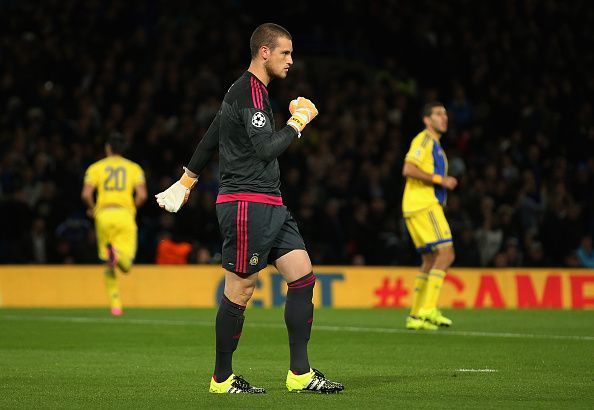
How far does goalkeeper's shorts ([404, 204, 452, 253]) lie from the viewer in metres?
14.1

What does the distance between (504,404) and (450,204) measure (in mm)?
13171

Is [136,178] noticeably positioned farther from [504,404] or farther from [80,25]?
[504,404]

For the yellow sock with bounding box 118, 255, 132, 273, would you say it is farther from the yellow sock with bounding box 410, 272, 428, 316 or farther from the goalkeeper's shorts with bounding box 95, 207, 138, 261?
the yellow sock with bounding box 410, 272, 428, 316

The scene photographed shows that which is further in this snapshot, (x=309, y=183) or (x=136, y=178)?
(x=309, y=183)

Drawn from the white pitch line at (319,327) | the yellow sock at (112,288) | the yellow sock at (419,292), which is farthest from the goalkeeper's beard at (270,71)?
the yellow sock at (112,288)

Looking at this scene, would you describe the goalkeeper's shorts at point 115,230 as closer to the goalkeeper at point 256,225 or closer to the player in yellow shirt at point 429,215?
the player in yellow shirt at point 429,215

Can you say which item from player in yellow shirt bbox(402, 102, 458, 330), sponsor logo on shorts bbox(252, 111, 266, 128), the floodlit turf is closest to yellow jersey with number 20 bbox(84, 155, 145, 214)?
the floodlit turf

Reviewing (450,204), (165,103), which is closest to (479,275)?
(450,204)

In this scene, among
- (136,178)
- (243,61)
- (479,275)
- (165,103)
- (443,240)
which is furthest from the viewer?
(243,61)

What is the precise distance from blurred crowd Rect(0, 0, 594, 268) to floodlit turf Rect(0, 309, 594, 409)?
13.2 ft

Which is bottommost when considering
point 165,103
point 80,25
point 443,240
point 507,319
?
point 507,319

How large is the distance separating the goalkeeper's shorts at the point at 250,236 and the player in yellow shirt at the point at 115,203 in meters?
8.56

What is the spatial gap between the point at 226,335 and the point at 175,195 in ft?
3.38

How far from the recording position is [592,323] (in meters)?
15.2
